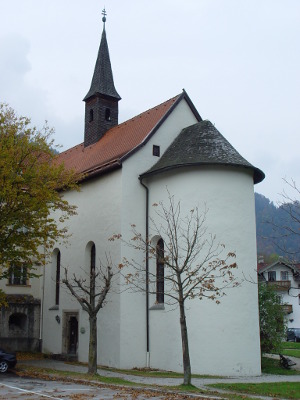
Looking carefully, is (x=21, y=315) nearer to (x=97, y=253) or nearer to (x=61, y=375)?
(x=97, y=253)

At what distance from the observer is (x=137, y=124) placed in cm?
2750

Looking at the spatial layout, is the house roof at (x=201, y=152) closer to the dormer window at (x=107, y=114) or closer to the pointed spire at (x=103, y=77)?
the dormer window at (x=107, y=114)

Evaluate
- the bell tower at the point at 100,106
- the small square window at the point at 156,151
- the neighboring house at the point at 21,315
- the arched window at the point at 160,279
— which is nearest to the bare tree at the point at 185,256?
the arched window at the point at 160,279

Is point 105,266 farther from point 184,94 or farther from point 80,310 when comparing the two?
point 184,94

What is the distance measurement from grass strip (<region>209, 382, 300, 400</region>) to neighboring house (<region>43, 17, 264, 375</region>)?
10.4ft

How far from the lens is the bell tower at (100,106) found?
30984 mm

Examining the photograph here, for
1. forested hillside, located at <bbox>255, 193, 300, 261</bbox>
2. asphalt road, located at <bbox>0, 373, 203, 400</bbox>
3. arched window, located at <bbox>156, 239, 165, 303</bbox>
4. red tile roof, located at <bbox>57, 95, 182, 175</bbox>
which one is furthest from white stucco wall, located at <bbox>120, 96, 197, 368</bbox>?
forested hillside, located at <bbox>255, 193, 300, 261</bbox>

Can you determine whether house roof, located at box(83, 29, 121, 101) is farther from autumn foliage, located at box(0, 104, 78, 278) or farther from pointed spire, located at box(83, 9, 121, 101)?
autumn foliage, located at box(0, 104, 78, 278)

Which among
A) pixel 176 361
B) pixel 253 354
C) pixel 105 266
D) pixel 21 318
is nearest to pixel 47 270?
pixel 21 318

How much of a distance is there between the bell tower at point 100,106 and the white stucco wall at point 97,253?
4.86 metres

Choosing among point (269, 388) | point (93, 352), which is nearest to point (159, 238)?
point (93, 352)

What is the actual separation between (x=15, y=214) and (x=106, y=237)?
4802mm

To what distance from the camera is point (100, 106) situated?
31.0 meters

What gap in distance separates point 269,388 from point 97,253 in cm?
1080
